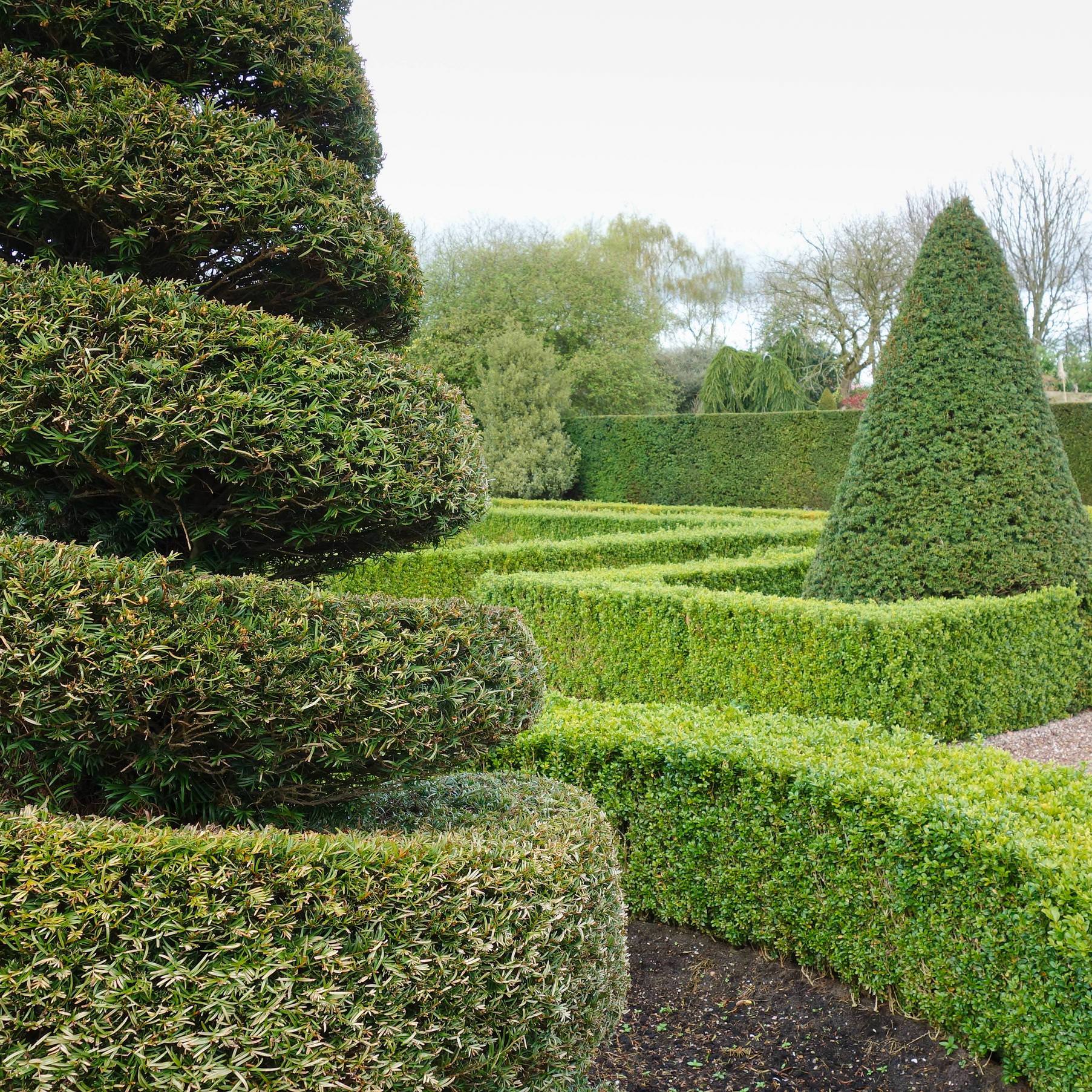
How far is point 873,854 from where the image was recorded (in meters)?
3.76

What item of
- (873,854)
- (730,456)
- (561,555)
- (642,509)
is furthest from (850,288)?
(873,854)

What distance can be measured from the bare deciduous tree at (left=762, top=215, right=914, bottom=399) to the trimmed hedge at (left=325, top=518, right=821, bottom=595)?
71.0 ft

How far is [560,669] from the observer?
8.38 m

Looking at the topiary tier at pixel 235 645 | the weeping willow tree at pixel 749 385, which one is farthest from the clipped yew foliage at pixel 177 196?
the weeping willow tree at pixel 749 385

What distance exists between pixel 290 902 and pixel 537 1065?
0.90 m

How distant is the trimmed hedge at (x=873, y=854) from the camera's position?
3.19m

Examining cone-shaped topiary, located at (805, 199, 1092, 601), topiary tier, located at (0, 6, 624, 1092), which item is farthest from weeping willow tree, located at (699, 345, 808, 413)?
topiary tier, located at (0, 6, 624, 1092)

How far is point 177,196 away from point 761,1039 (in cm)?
343

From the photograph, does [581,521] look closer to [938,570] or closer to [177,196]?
[938,570]

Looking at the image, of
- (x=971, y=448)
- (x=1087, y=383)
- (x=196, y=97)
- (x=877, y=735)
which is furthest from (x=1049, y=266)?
(x=196, y=97)

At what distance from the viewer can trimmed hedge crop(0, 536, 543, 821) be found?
7.57ft

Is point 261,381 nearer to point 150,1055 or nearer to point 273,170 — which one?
point 273,170

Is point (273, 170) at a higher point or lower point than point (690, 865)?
higher

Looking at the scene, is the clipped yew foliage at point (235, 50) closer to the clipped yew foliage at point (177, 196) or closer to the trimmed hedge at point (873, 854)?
the clipped yew foliage at point (177, 196)
